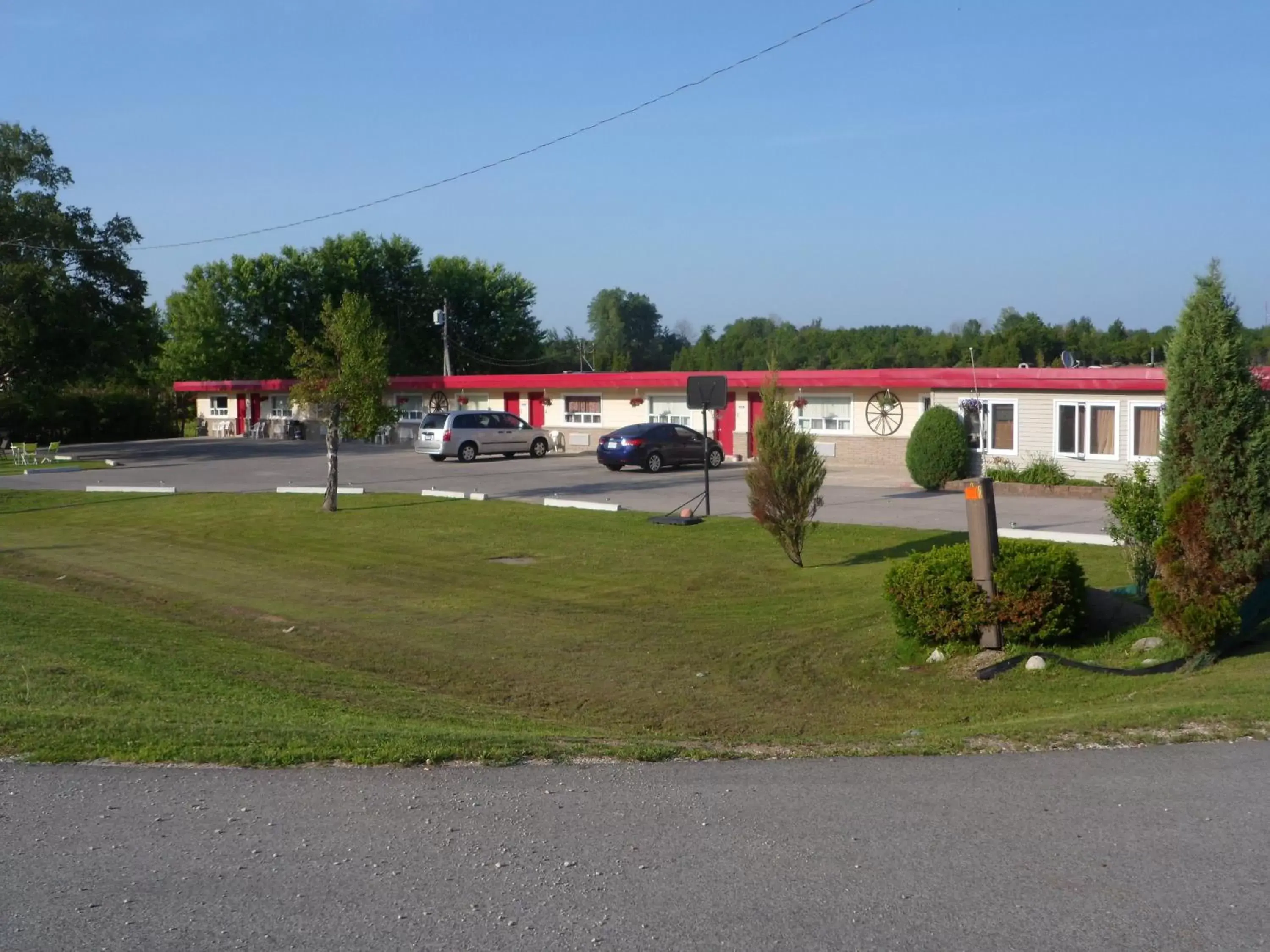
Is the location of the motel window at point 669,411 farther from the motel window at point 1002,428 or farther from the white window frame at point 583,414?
the motel window at point 1002,428

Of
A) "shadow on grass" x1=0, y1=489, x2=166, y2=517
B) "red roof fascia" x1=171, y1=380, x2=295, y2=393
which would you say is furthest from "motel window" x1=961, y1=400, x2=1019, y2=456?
"red roof fascia" x1=171, y1=380, x2=295, y2=393

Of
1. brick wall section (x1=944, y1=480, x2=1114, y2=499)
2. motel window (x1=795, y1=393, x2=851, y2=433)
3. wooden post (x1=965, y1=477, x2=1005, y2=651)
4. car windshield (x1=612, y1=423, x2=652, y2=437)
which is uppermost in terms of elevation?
motel window (x1=795, y1=393, x2=851, y2=433)

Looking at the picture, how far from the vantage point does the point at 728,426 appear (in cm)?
3853

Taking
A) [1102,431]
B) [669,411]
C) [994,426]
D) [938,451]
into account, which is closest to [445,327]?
[669,411]

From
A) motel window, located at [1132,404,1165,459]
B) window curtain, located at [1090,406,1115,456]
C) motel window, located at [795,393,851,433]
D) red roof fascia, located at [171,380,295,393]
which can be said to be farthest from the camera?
red roof fascia, located at [171,380,295,393]

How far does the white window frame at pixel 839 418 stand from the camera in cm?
3494

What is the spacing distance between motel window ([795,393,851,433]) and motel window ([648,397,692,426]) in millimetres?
4973

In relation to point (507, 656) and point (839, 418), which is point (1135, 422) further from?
point (507, 656)

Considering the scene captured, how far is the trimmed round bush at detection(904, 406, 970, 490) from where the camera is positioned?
2777 centimetres

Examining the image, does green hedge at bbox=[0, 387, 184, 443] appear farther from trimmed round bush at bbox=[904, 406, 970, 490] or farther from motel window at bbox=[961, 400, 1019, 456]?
motel window at bbox=[961, 400, 1019, 456]

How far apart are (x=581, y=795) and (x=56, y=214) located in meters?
47.4

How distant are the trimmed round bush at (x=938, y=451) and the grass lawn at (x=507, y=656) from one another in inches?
286

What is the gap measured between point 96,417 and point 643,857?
2324 inches

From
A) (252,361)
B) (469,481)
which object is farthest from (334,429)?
(252,361)
